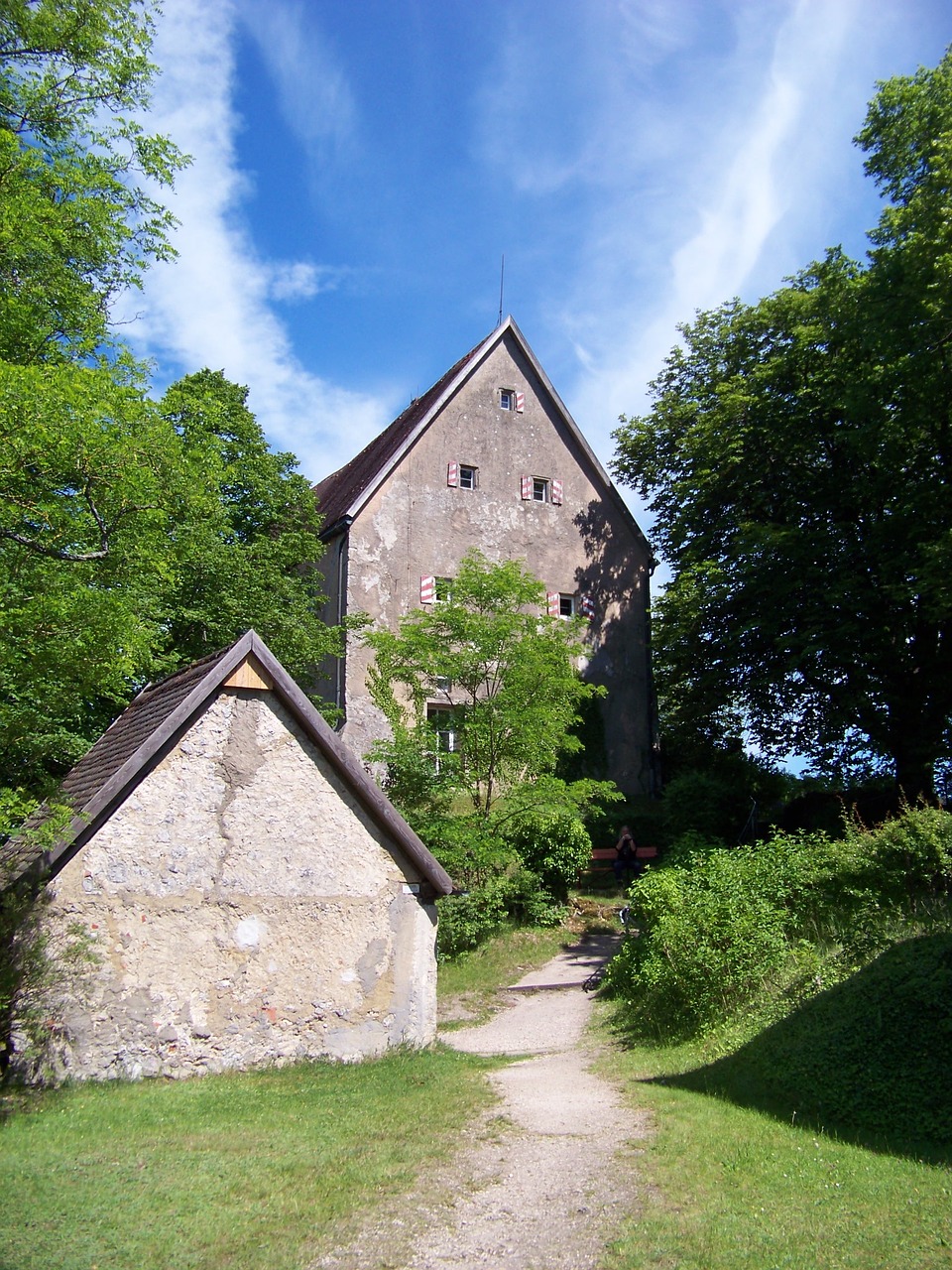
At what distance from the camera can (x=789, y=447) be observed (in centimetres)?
2305

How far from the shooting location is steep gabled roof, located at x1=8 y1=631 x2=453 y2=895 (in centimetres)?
980

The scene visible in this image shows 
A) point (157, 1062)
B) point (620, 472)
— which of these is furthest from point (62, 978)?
point (620, 472)

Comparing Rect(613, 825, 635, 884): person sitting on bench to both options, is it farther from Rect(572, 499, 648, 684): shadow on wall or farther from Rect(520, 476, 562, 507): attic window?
Rect(520, 476, 562, 507): attic window

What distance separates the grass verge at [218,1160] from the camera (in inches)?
234

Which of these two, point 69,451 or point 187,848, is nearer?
point 69,451

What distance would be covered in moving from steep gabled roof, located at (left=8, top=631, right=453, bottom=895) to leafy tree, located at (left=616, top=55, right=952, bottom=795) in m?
11.3

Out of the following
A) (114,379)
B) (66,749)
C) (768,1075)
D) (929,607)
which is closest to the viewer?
(768,1075)

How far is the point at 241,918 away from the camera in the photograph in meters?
10.3

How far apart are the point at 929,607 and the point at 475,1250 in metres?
15.2

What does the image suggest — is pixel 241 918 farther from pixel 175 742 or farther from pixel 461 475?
pixel 461 475

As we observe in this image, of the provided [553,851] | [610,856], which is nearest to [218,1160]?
[553,851]

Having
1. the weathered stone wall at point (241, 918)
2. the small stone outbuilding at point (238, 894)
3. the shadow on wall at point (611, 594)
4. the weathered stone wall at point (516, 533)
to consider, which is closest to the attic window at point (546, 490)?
the weathered stone wall at point (516, 533)

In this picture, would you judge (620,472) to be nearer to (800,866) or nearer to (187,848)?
(800,866)

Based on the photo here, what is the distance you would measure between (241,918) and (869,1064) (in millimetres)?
6322
